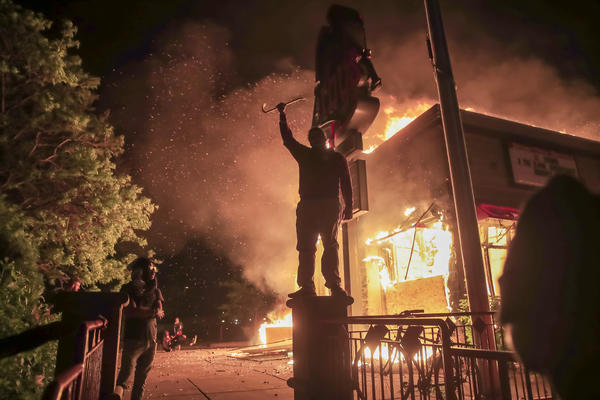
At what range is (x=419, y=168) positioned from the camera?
466 inches

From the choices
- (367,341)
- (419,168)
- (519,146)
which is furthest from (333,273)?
(519,146)

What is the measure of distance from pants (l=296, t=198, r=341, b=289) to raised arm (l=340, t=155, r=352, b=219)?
252 mm

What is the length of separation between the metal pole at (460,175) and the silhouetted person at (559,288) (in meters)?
4.75

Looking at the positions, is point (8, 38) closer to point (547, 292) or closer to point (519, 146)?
point (547, 292)

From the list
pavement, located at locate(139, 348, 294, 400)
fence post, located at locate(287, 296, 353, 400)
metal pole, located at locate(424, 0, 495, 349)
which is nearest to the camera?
fence post, located at locate(287, 296, 353, 400)

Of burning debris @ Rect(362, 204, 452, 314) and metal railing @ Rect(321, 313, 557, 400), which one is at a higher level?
burning debris @ Rect(362, 204, 452, 314)

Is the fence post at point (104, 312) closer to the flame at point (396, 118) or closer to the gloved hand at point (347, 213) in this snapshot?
the gloved hand at point (347, 213)

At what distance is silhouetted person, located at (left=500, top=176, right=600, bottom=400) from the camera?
972mm

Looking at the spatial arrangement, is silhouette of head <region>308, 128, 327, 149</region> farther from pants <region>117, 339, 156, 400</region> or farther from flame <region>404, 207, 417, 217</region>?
flame <region>404, 207, 417, 217</region>

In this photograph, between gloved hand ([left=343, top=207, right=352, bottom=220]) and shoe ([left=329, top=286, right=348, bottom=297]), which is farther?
gloved hand ([left=343, top=207, right=352, bottom=220])

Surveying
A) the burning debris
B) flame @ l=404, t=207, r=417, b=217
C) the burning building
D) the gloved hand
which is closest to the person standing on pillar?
the gloved hand

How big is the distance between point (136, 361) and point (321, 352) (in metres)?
2.27

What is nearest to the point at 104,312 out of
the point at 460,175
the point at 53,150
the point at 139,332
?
the point at 139,332

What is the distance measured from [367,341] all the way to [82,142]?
1264 cm
